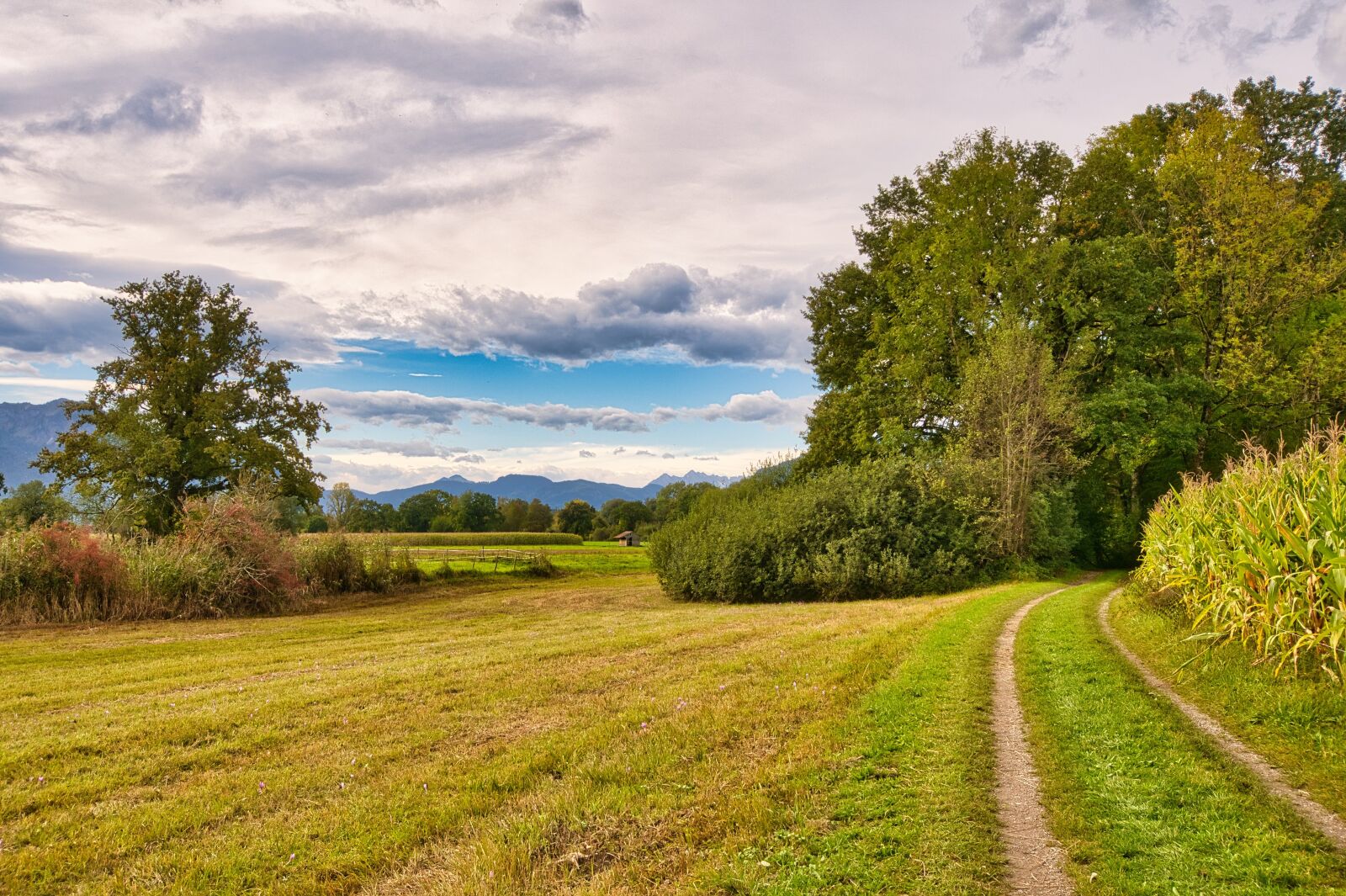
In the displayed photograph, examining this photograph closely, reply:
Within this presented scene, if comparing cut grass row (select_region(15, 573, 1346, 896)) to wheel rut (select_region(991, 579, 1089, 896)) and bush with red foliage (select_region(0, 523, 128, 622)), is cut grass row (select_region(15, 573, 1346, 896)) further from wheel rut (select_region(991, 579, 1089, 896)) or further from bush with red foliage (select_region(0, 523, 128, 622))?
bush with red foliage (select_region(0, 523, 128, 622))

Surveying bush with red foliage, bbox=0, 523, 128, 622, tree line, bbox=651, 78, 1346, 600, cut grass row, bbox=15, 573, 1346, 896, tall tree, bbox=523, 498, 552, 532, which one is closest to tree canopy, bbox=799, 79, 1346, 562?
tree line, bbox=651, 78, 1346, 600

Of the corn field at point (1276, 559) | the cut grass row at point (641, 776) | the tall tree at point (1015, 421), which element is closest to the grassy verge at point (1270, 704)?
the cut grass row at point (641, 776)

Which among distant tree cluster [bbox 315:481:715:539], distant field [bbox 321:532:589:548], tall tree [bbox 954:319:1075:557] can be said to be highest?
tall tree [bbox 954:319:1075:557]

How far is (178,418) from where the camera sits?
33125 mm

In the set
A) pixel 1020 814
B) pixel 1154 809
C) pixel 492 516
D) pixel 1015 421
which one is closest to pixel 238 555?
pixel 1020 814

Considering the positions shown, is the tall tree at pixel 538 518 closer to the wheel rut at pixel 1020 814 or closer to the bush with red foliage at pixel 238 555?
the bush with red foliage at pixel 238 555

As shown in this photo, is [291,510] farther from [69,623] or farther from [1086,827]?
[1086,827]

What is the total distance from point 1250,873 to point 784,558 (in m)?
23.1

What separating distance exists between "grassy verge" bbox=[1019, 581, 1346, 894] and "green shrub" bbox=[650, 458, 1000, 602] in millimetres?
17408

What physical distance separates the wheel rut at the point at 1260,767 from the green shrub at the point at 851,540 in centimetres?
1628

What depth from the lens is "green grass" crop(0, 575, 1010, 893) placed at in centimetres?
471

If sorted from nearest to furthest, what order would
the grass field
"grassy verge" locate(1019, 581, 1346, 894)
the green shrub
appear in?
"grassy verge" locate(1019, 581, 1346, 894) → the green shrub → the grass field

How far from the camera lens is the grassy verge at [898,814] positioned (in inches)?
163

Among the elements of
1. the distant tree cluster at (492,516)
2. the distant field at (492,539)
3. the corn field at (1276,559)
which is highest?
the corn field at (1276,559)
